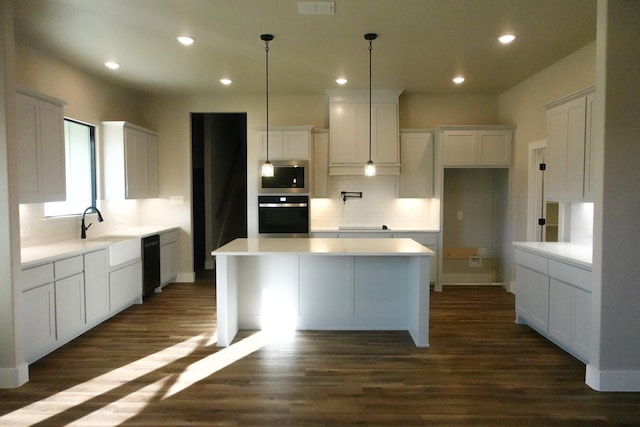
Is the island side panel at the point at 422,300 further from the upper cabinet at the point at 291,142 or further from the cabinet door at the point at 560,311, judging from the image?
the upper cabinet at the point at 291,142


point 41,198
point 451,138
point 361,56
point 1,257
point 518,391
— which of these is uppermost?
point 361,56

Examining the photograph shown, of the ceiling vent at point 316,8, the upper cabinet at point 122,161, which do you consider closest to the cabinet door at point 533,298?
the ceiling vent at point 316,8

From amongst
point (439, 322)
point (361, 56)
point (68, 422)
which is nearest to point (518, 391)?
point (439, 322)

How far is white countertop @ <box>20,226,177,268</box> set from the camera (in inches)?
128

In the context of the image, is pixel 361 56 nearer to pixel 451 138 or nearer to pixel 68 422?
pixel 451 138

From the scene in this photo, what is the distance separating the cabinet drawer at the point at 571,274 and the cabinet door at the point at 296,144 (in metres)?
3.40

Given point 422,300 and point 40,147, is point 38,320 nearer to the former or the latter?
point 40,147

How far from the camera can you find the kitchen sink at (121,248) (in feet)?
14.3

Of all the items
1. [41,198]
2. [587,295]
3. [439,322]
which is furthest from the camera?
[439,322]

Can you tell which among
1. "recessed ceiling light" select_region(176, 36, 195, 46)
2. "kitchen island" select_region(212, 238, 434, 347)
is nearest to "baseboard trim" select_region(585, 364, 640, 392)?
"kitchen island" select_region(212, 238, 434, 347)

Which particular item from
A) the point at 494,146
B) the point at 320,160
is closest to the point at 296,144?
the point at 320,160

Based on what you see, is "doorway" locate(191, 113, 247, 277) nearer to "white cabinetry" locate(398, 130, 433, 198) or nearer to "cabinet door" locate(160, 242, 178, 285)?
"cabinet door" locate(160, 242, 178, 285)

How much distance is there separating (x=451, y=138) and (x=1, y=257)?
524 cm

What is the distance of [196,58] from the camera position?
4.46 meters
